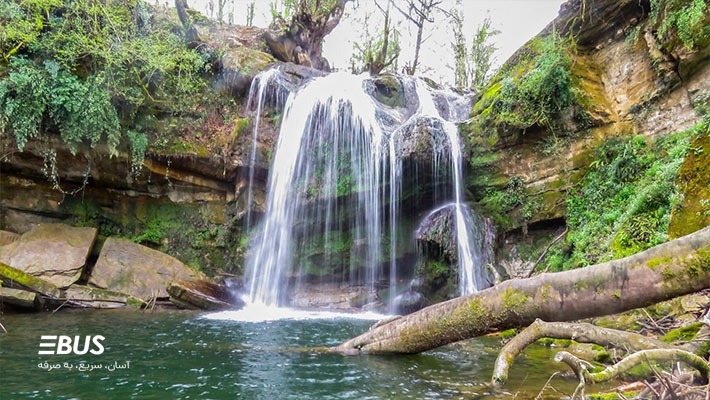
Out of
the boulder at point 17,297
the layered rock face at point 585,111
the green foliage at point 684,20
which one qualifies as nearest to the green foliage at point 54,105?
the boulder at point 17,297

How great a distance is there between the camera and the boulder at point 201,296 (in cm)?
1009

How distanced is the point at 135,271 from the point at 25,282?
7.96ft

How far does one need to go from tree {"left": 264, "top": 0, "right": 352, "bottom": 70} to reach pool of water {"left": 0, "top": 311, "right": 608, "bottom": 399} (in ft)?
45.9

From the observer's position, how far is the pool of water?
364 centimetres

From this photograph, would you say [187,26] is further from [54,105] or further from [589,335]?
[589,335]

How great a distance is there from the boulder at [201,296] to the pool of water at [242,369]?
3083mm

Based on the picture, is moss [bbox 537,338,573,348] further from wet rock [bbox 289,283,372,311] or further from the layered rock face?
wet rock [bbox 289,283,372,311]

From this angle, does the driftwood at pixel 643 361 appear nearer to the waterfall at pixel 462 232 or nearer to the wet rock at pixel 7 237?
the waterfall at pixel 462 232

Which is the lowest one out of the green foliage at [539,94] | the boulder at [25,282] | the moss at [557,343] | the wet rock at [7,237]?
the moss at [557,343]

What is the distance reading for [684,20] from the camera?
7391 millimetres

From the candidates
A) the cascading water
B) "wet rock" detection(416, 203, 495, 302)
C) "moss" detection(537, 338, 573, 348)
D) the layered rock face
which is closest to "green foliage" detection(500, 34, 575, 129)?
the layered rock face

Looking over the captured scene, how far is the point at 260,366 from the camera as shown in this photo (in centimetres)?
462

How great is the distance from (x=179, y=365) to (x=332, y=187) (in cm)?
813

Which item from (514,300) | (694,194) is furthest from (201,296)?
(694,194)
